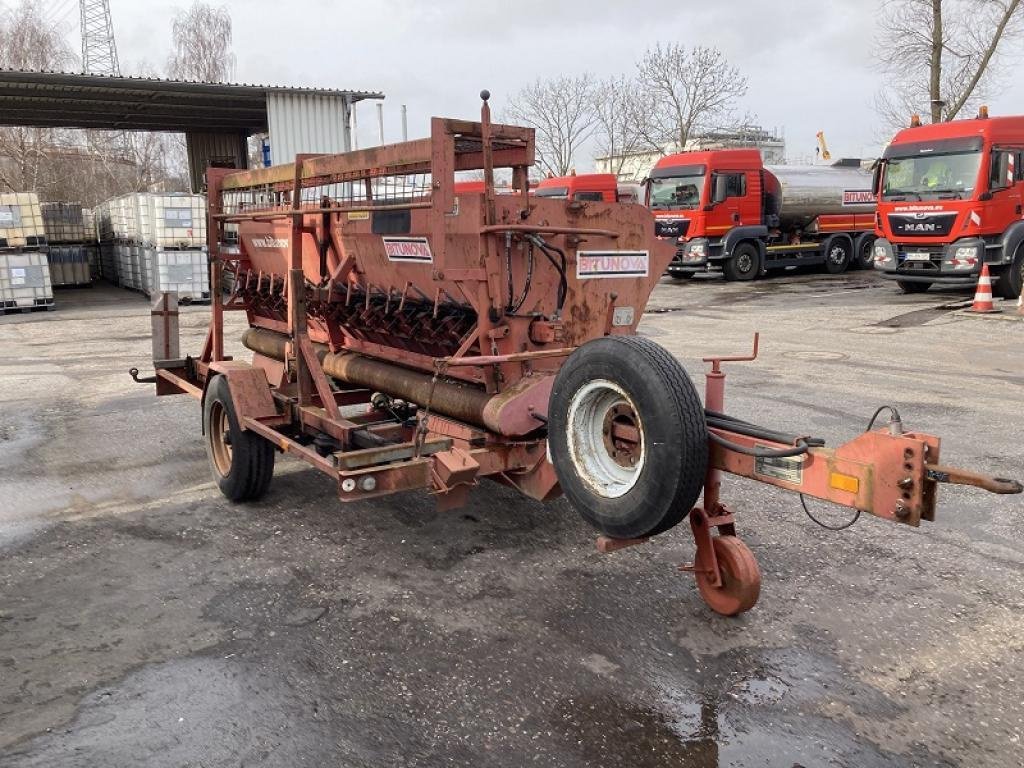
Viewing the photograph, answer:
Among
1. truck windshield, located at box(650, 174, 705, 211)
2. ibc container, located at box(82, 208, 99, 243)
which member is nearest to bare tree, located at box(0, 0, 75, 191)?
ibc container, located at box(82, 208, 99, 243)

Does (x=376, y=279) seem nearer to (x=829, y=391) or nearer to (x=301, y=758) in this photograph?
(x=301, y=758)

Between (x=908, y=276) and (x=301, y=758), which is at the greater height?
(x=908, y=276)

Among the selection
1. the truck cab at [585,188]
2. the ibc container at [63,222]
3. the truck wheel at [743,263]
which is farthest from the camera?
the ibc container at [63,222]

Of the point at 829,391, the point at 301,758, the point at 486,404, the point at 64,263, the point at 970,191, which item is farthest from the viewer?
the point at 64,263

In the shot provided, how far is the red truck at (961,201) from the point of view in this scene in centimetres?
1517

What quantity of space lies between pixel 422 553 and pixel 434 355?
1257 mm

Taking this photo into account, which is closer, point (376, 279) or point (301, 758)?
point (301, 758)

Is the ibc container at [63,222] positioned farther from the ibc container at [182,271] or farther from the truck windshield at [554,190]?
the truck windshield at [554,190]

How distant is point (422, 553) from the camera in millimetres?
4703

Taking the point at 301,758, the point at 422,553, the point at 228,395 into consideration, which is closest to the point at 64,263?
the point at 228,395

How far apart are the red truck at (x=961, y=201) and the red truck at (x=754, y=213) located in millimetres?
4876

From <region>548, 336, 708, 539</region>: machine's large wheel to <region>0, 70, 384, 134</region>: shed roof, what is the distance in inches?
668

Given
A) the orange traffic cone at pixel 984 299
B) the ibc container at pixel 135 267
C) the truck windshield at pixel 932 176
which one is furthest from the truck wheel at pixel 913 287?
the ibc container at pixel 135 267

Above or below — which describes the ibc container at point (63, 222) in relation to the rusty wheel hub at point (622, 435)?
above
